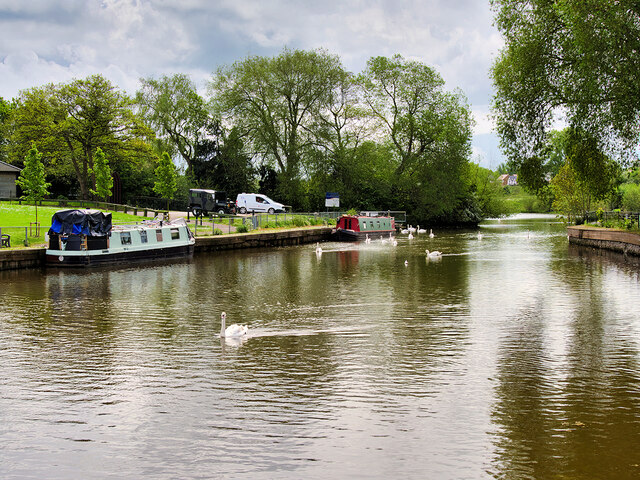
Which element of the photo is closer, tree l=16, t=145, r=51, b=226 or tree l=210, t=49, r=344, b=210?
tree l=16, t=145, r=51, b=226

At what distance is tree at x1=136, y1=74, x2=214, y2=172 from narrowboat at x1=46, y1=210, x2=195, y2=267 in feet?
124

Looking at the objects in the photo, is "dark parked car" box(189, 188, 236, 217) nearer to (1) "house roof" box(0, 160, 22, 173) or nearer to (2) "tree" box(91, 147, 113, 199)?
(2) "tree" box(91, 147, 113, 199)

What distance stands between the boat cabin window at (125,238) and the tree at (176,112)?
38.9 metres

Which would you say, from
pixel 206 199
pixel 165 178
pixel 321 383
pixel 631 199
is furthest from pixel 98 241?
pixel 631 199

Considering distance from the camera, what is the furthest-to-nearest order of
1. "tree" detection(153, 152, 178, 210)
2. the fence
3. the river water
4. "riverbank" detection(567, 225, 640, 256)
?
"tree" detection(153, 152, 178, 210)
the fence
"riverbank" detection(567, 225, 640, 256)
the river water

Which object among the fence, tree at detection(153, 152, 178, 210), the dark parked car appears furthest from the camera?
the dark parked car

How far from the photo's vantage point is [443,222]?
7688 cm

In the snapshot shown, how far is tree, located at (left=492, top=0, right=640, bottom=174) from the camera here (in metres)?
26.5

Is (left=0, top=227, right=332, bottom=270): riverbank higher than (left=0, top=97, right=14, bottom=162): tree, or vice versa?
(left=0, top=97, right=14, bottom=162): tree

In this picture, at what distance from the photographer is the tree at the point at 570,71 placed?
26.5 metres

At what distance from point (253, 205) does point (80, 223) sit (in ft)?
107

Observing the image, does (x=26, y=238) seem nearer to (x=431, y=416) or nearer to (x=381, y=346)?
(x=381, y=346)

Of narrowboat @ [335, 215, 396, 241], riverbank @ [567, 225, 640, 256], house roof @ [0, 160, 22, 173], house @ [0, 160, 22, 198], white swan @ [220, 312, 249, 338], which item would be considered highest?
house roof @ [0, 160, 22, 173]

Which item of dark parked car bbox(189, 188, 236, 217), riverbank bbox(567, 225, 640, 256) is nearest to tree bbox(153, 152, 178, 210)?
dark parked car bbox(189, 188, 236, 217)
